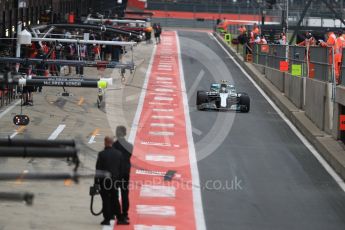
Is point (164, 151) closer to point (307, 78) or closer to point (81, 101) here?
point (307, 78)

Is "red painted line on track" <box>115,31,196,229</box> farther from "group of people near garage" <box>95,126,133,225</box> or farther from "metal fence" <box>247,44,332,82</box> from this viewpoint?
"metal fence" <box>247,44,332,82</box>

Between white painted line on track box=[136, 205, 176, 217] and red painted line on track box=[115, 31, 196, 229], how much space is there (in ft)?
0.26

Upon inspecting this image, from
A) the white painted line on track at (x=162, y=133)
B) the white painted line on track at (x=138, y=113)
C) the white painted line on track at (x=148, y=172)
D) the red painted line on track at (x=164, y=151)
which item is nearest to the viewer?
the red painted line on track at (x=164, y=151)

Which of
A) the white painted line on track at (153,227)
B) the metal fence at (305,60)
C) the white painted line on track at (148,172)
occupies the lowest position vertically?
the white painted line on track at (153,227)

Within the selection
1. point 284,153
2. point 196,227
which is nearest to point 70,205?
point 196,227

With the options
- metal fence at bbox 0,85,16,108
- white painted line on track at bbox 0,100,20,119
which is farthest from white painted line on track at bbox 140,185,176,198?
metal fence at bbox 0,85,16,108

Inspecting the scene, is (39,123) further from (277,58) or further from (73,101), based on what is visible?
(277,58)

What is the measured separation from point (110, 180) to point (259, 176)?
6163mm

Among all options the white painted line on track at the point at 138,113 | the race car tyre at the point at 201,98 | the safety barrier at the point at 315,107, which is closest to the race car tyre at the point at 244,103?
the race car tyre at the point at 201,98

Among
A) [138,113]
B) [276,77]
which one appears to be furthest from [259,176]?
[276,77]

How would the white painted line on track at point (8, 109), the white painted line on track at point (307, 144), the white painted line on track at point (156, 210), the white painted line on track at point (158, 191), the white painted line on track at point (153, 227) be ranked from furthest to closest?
the white painted line on track at point (8, 109)
the white painted line on track at point (307, 144)
the white painted line on track at point (158, 191)
the white painted line on track at point (156, 210)
the white painted line on track at point (153, 227)

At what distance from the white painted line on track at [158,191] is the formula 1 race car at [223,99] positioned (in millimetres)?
11157

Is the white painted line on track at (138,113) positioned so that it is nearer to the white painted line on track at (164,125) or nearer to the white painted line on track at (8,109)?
the white painted line on track at (164,125)

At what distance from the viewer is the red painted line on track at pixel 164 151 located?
15.1 meters
